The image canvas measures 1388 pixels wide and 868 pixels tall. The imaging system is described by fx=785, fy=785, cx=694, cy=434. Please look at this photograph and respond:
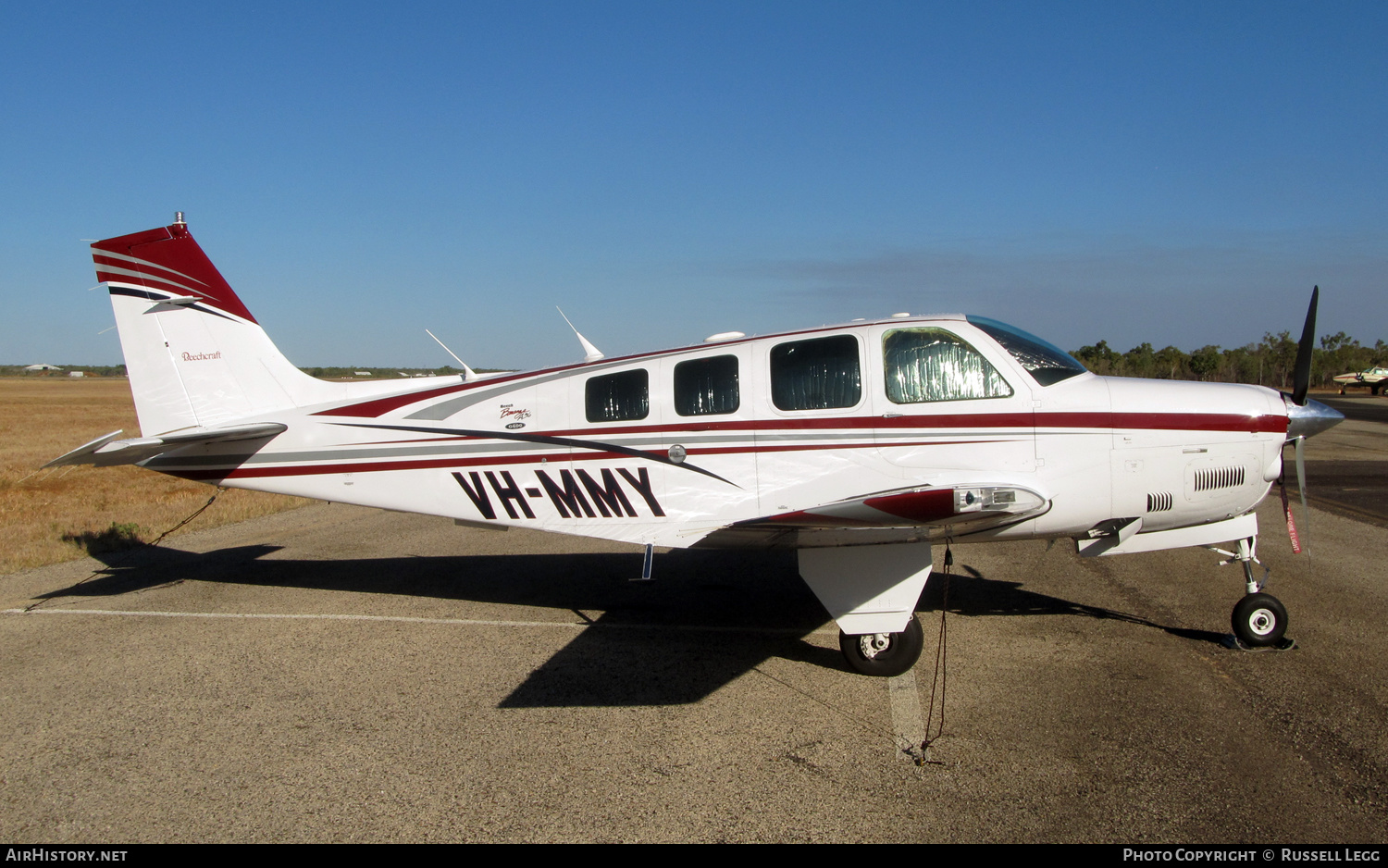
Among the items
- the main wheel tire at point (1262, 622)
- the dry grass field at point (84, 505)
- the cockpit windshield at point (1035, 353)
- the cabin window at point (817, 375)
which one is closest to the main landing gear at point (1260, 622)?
the main wheel tire at point (1262, 622)

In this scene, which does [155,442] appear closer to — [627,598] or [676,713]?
[627,598]

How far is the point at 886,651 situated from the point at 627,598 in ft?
9.77

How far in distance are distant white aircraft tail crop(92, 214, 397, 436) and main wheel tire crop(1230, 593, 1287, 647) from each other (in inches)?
317

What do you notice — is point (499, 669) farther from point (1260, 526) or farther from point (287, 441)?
point (1260, 526)

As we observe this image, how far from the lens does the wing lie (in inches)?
186

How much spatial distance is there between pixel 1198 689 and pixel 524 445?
5.22m

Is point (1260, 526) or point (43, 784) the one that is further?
point (1260, 526)

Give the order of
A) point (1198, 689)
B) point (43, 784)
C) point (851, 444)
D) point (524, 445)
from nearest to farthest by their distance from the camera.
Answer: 1. point (43, 784)
2. point (1198, 689)
3. point (851, 444)
4. point (524, 445)

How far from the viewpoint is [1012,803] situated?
3967 millimetres

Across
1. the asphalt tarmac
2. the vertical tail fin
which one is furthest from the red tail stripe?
the asphalt tarmac

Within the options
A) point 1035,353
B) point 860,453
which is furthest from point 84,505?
point 1035,353

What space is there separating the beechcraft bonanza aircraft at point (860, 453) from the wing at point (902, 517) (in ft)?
0.06

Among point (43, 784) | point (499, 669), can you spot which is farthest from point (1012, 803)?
point (43, 784)

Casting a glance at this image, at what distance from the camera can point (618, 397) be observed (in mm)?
6309
